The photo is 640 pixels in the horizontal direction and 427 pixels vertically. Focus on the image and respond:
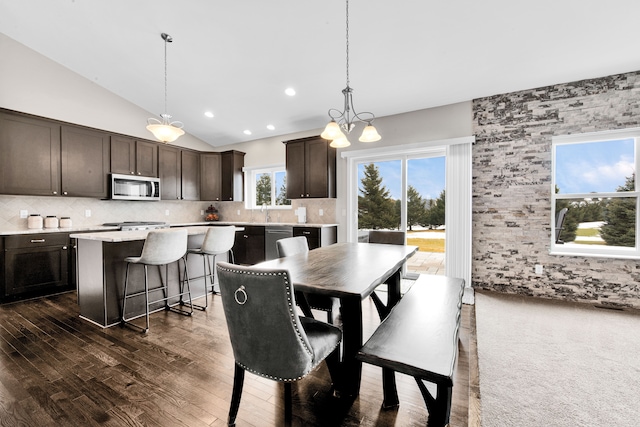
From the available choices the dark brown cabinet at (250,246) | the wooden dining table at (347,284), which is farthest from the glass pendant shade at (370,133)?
the dark brown cabinet at (250,246)

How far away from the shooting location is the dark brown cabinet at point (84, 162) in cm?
428

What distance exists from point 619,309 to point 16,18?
841 centimetres

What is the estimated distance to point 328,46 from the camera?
132 inches

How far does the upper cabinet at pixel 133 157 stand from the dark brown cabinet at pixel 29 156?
0.78 metres

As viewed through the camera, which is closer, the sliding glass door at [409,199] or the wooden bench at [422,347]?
the wooden bench at [422,347]

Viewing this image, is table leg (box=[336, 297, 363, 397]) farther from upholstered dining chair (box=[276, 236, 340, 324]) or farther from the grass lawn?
the grass lawn

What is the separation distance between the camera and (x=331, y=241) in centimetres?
516

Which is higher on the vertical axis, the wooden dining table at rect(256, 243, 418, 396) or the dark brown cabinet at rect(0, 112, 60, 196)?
the dark brown cabinet at rect(0, 112, 60, 196)

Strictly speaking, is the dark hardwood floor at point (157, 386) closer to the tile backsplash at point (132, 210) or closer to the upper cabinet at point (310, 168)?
the tile backsplash at point (132, 210)

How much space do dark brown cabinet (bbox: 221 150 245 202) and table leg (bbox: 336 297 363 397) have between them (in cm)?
526

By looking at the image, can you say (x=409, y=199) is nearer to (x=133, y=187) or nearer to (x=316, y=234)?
(x=316, y=234)

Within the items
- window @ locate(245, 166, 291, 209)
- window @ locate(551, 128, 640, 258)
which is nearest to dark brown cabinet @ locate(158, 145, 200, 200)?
window @ locate(245, 166, 291, 209)

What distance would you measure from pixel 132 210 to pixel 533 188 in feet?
21.9

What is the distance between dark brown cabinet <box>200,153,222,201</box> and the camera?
6.35 metres
